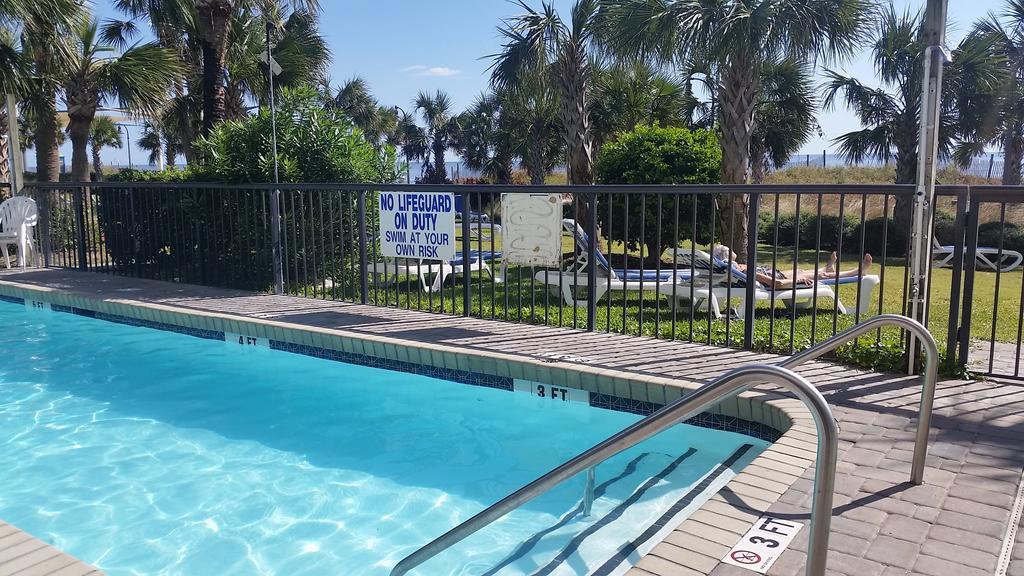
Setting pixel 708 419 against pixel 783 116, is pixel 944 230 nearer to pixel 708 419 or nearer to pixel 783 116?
pixel 783 116

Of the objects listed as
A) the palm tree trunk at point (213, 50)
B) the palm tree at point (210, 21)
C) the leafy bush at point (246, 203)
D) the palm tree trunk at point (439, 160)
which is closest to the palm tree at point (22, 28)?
the palm tree at point (210, 21)

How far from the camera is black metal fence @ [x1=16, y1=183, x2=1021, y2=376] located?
5.44m

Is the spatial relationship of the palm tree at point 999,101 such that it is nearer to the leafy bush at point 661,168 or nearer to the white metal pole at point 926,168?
the leafy bush at point 661,168

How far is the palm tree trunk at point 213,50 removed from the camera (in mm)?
11578

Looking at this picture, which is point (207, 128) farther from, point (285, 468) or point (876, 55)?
point (876, 55)

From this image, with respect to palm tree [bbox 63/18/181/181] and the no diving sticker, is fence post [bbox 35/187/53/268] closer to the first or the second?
palm tree [bbox 63/18/181/181]

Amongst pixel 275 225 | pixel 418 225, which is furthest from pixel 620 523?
pixel 275 225

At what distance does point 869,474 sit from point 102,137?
51372mm

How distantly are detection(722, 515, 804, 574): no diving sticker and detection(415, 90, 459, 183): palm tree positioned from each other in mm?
43161

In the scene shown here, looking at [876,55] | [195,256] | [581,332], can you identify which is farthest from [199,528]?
[876,55]

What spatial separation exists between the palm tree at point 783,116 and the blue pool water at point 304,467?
1376 centimetres

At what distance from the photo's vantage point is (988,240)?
15570 millimetres

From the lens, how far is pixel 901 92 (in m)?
15.3

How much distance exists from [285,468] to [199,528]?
84 cm
